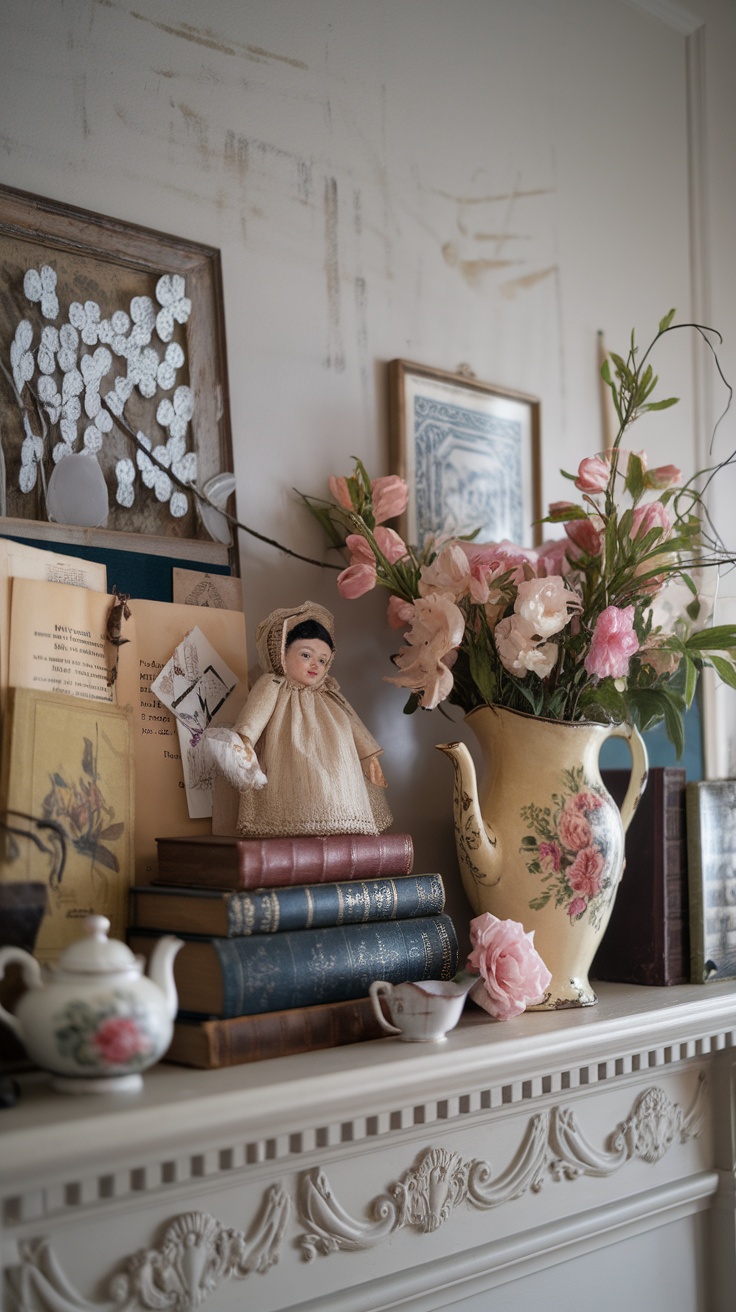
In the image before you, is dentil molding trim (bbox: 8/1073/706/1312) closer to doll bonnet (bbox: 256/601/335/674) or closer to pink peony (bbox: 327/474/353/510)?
doll bonnet (bbox: 256/601/335/674)

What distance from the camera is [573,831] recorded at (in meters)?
1.21

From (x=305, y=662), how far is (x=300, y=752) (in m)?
0.10

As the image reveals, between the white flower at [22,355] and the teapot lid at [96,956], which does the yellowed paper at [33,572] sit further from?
the teapot lid at [96,956]

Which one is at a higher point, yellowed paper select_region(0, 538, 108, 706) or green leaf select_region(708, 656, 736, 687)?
yellowed paper select_region(0, 538, 108, 706)

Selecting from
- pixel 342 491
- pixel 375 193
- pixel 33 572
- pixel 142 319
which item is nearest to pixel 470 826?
pixel 342 491

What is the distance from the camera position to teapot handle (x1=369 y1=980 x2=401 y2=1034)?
1.02 m

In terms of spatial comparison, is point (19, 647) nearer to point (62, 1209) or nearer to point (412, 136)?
point (62, 1209)

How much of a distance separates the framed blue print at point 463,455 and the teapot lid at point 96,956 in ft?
2.24

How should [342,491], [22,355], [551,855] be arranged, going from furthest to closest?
[342,491] < [551,855] < [22,355]

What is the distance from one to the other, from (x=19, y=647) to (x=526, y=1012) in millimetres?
628

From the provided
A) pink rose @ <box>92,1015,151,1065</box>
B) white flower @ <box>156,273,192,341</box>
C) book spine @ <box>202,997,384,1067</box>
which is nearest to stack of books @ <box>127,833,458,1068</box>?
book spine @ <box>202,997,384,1067</box>

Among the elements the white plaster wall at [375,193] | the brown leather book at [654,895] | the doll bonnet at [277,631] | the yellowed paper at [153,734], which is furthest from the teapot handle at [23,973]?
the brown leather book at [654,895]

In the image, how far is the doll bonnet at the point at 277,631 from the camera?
1.17 metres

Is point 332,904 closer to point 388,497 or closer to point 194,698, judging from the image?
point 194,698
